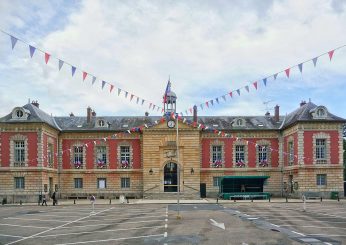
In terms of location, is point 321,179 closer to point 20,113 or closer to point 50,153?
point 50,153

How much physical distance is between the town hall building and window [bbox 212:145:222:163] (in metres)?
→ 0.12

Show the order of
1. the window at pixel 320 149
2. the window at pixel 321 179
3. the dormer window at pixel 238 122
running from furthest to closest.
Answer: the dormer window at pixel 238 122, the window at pixel 320 149, the window at pixel 321 179

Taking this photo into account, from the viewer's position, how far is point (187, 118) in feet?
194

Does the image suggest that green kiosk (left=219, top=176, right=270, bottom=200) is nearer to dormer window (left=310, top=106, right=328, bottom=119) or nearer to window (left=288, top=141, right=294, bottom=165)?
window (left=288, top=141, right=294, bottom=165)

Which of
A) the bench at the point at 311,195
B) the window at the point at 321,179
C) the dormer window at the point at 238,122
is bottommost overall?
the bench at the point at 311,195

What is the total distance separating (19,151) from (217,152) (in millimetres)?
22877

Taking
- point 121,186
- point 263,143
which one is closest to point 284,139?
point 263,143

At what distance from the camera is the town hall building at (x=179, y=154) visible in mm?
50281

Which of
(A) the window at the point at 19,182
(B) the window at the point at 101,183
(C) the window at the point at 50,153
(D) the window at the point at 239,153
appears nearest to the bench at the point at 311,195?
(D) the window at the point at 239,153

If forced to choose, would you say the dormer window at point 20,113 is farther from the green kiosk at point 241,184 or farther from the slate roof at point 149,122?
the green kiosk at point 241,184

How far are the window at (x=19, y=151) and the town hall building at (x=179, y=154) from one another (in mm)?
2463

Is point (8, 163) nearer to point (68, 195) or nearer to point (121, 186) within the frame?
point (68, 195)

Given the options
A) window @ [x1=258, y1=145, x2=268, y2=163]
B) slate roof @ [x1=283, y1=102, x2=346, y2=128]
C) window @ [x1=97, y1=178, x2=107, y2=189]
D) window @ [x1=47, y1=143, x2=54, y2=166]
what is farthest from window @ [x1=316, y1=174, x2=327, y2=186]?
window @ [x1=47, y1=143, x2=54, y2=166]

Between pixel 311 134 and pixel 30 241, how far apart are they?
3719cm
